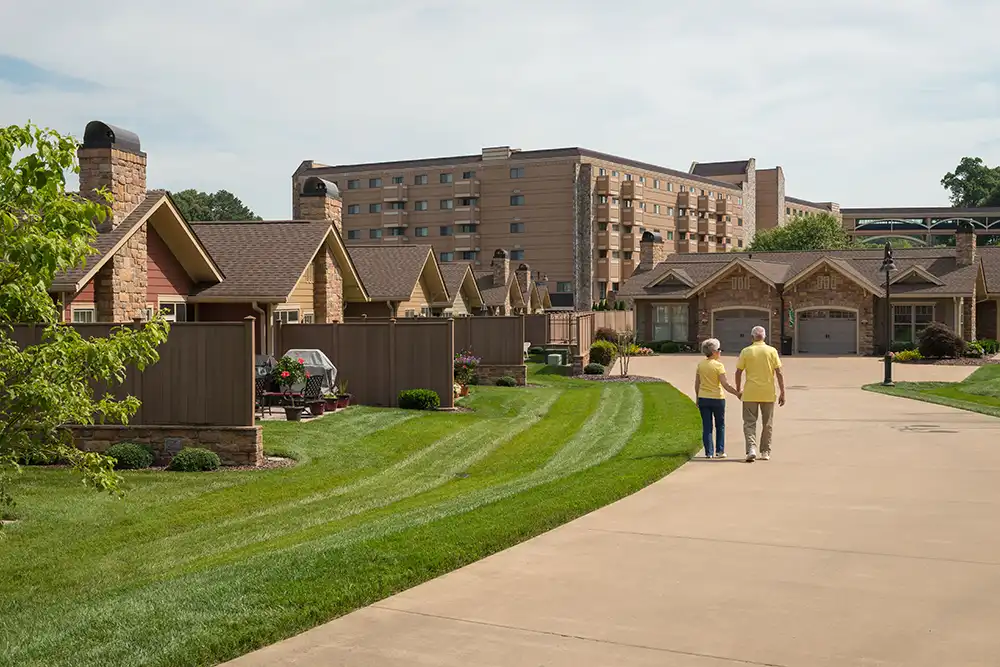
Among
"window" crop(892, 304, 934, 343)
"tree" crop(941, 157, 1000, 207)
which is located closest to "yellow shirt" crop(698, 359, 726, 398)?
"window" crop(892, 304, 934, 343)

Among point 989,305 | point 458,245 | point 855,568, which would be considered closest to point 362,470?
point 855,568

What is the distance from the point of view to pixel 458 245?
106 metres

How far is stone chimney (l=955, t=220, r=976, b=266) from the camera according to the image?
176 ft

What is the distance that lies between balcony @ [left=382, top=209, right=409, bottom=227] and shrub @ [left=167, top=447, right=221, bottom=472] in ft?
307

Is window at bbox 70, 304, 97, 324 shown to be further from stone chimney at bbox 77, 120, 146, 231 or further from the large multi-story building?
the large multi-story building

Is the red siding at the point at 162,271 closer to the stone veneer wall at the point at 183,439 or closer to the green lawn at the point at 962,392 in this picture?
the stone veneer wall at the point at 183,439

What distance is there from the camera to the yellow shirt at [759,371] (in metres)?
14.3

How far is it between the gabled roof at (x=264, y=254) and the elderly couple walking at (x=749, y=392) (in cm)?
1316

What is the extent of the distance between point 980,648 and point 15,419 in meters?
8.17

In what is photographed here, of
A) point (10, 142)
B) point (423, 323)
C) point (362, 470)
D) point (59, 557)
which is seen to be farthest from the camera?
point (423, 323)

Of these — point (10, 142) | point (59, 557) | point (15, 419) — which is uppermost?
point (10, 142)

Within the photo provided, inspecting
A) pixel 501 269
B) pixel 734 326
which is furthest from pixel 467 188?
pixel 734 326

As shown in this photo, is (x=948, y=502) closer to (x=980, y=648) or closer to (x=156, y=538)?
(x=980, y=648)

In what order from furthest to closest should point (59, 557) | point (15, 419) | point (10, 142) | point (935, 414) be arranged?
point (935, 414) → point (59, 557) → point (15, 419) → point (10, 142)
